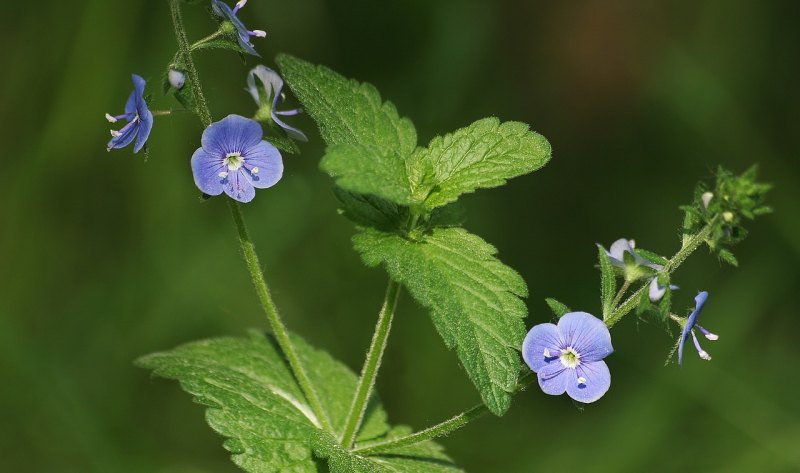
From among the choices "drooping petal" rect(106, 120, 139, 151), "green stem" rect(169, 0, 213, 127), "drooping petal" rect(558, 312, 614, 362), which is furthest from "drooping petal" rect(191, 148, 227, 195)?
"drooping petal" rect(558, 312, 614, 362)

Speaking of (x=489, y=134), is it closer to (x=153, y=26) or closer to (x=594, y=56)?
(x=153, y=26)

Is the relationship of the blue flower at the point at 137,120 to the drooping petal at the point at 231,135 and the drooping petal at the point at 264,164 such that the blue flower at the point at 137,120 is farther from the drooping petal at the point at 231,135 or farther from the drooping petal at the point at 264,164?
the drooping petal at the point at 264,164

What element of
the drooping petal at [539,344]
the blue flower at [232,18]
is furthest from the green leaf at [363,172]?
the drooping petal at [539,344]

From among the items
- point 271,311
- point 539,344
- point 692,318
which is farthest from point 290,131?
point 692,318

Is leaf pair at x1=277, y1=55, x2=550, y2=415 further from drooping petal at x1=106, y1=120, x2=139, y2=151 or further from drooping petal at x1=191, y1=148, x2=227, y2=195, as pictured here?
drooping petal at x1=106, y1=120, x2=139, y2=151

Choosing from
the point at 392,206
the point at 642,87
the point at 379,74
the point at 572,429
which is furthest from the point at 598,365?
the point at 642,87

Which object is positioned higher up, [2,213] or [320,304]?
[2,213]

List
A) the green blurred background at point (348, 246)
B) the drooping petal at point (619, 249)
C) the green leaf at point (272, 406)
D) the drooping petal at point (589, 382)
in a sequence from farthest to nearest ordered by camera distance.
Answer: the green blurred background at point (348, 246), the green leaf at point (272, 406), the drooping petal at point (619, 249), the drooping petal at point (589, 382)
